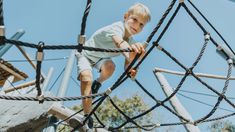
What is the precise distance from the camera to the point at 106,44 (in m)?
3.15

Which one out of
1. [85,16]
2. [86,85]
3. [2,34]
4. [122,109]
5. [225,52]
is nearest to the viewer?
[2,34]

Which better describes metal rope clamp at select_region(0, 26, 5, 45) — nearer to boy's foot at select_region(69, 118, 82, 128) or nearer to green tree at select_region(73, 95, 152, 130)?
boy's foot at select_region(69, 118, 82, 128)

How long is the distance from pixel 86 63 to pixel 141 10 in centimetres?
69

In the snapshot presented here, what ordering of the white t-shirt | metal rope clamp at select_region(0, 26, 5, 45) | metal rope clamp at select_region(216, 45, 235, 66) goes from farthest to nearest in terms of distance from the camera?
1. the white t-shirt
2. metal rope clamp at select_region(216, 45, 235, 66)
3. metal rope clamp at select_region(0, 26, 5, 45)

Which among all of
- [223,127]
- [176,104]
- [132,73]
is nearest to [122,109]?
[223,127]

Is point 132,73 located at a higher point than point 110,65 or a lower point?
lower

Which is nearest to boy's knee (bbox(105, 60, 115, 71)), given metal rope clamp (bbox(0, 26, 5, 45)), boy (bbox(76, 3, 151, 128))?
boy (bbox(76, 3, 151, 128))

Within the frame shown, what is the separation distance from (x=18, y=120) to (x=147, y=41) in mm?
2142

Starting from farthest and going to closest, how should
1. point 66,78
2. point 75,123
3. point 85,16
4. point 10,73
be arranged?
Answer: point 10,73, point 66,78, point 75,123, point 85,16

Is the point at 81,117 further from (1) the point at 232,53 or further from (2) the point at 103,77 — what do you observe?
(1) the point at 232,53

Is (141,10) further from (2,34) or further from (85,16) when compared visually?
(2,34)

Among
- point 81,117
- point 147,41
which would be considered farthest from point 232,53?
point 81,117

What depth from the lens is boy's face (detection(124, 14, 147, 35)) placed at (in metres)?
3.12

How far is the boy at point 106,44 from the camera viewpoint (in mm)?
2998
